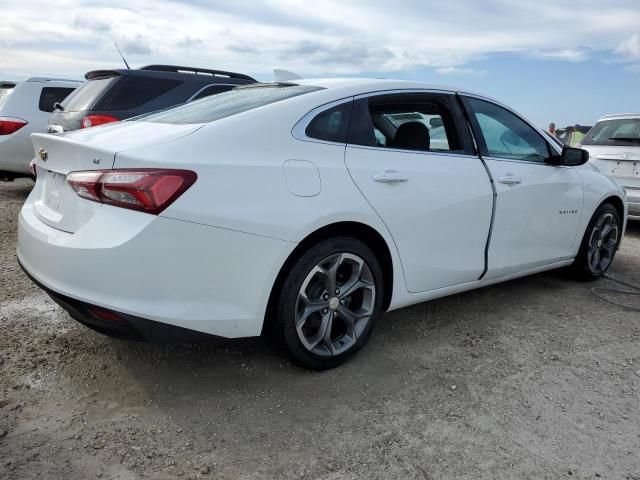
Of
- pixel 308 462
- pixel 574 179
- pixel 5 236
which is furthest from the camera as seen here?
pixel 5 236

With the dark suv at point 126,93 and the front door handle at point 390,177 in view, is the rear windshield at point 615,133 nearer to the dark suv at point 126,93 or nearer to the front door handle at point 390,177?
the dark suv at point 126,93

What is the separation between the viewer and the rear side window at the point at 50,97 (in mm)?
7834

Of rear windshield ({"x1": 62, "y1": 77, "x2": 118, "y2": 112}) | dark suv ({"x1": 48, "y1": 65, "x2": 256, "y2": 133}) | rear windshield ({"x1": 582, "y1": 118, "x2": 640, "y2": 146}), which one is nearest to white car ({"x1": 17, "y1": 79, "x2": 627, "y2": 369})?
dark suv ({"x1": 48, "y1": 65, "x2": 256, "y2": 133})

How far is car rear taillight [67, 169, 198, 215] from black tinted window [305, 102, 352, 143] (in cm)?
74

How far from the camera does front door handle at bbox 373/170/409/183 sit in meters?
2.98

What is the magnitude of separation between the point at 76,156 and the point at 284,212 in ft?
3.32

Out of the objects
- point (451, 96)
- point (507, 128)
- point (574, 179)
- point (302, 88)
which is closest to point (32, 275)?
point (302, 88)

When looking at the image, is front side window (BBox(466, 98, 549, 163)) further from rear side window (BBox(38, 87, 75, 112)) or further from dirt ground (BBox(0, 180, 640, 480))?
rear side window (BBox(38, 87, 75, 112))

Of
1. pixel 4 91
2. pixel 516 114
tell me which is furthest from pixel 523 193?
pixel 4 91

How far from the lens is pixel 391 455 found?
2.34m

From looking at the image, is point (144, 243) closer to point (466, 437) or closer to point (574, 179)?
point (466, 437)

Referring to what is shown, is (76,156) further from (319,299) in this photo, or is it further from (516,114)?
(516,114)

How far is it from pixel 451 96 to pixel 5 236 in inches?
181


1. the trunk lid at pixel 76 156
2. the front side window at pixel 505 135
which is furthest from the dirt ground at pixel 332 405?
the front side window at pixel 505 135
